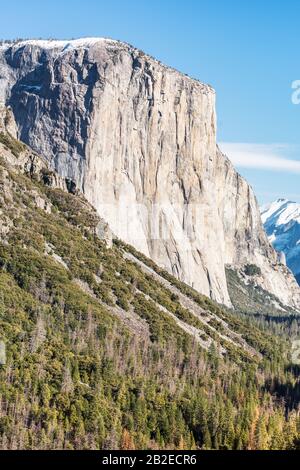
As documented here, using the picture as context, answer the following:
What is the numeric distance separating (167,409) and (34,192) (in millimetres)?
79937

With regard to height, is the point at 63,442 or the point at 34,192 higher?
the point at 34,192

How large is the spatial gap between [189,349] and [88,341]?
27.6m

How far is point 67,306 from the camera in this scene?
158 meters

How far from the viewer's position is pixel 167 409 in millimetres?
130750

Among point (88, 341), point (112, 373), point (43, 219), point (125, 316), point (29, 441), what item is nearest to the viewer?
point (29, 441)

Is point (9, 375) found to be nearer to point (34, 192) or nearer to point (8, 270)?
point (8, 270)

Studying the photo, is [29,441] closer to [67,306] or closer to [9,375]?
[9,375]

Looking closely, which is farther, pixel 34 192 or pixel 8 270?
pixel 34 192

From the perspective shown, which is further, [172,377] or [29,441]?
[172,377]

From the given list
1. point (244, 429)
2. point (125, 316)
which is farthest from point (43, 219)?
point (244, 429)

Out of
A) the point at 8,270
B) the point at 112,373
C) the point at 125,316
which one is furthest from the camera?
the point at 125,316
